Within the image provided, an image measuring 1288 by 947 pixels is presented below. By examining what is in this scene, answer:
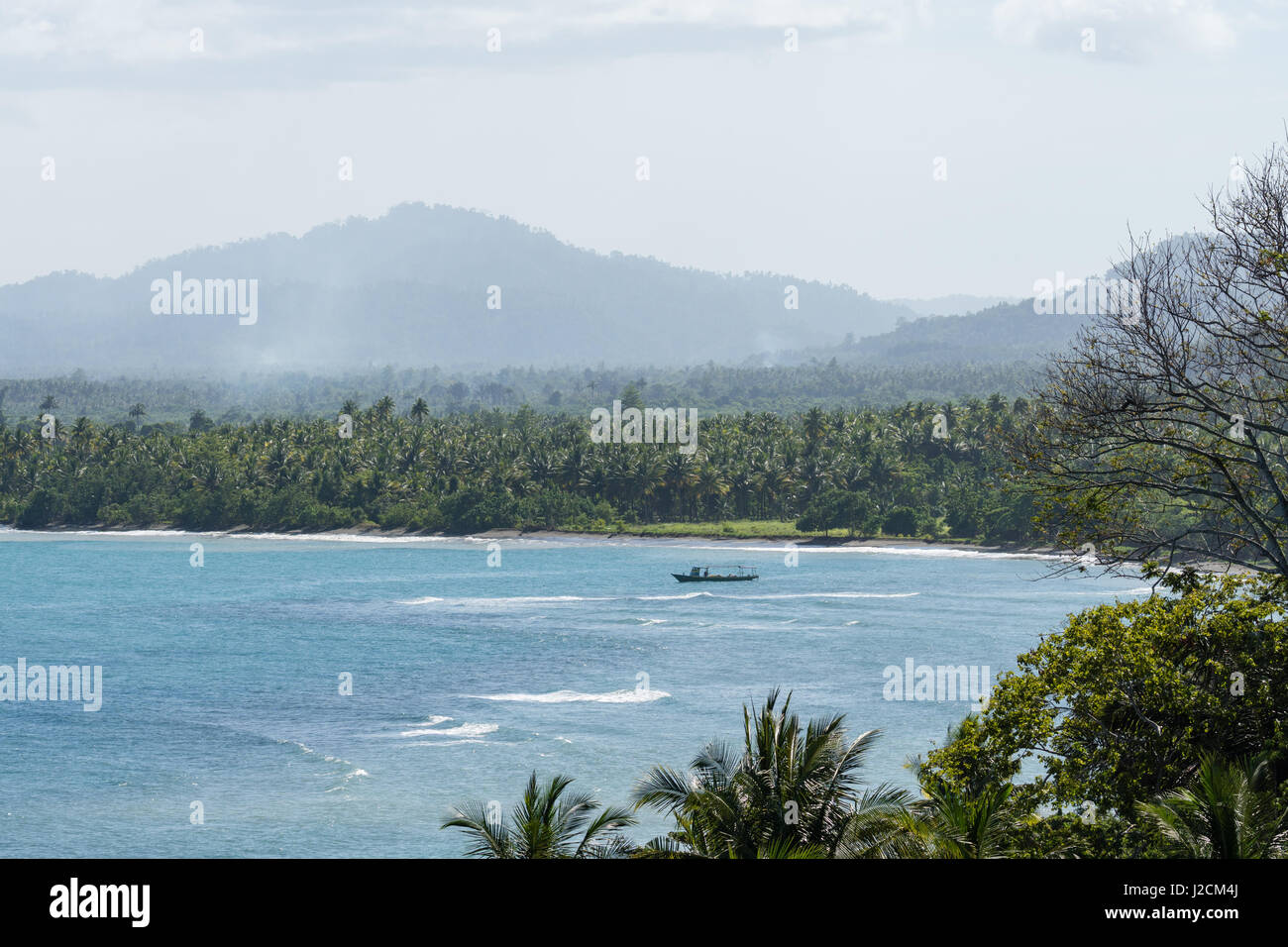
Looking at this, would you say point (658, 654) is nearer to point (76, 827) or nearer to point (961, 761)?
point (76, 827)

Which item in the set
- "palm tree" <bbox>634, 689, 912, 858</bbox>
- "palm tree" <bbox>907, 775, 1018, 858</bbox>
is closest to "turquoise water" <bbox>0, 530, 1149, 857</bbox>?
"palm tree" <bbox>634, 689, 912, 858</bbox>

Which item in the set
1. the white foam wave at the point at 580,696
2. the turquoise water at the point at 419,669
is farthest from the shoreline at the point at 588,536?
the white foam wave at the point at 580,696

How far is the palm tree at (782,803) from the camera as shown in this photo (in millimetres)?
17078

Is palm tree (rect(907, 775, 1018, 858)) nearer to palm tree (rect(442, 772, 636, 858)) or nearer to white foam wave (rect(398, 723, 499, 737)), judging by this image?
palm tree (rect(442, 772, 636, 858))

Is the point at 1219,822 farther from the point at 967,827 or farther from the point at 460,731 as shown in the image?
the point at 460,731

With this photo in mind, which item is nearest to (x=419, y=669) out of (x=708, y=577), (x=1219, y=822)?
(x=708, y=577)

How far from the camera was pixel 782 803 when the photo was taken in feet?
57.7

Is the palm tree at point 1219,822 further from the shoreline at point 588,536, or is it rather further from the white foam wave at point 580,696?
the shoreline at point 588,536

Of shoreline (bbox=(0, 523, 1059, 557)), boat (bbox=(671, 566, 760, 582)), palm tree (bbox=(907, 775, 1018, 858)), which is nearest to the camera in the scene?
palm tree (bbox=(907, 775, 1018, 858))

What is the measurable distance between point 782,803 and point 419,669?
59.5 metres

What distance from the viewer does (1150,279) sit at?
22.9 metres

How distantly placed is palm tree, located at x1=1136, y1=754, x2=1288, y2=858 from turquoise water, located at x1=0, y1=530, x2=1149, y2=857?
32199 mm

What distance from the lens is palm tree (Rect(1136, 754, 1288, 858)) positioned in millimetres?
13898

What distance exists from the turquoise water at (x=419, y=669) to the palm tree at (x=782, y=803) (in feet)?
89.4
